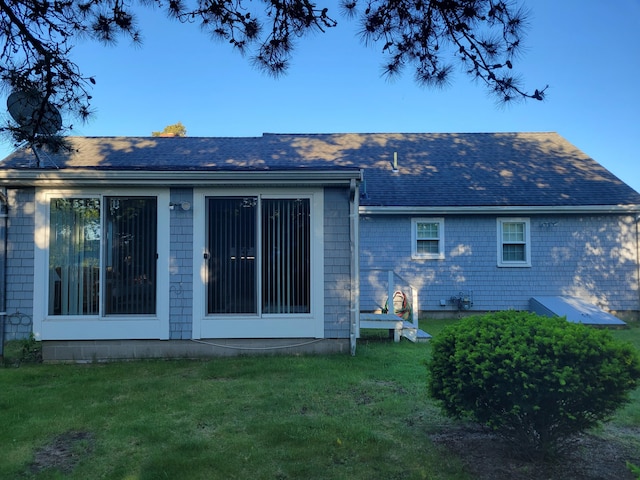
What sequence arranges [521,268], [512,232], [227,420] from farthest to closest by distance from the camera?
[512,232]
[521,268]
[227,420]

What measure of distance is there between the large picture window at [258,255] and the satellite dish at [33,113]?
2.34 metres

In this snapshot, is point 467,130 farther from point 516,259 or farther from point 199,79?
point 199,79

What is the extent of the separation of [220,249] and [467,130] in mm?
11234

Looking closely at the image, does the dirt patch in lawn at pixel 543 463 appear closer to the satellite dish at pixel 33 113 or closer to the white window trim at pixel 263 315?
the white window trim at pixel 263 315

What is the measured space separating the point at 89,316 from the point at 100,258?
2.71ft

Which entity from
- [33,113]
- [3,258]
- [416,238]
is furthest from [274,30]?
[416,238]

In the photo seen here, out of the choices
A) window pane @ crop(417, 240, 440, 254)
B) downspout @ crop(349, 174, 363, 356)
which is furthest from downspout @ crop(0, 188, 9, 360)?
window pane @ crop(417, 240, 440, 254)

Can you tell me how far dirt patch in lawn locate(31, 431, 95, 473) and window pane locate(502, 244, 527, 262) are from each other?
33.0 ft

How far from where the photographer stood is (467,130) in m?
14.8

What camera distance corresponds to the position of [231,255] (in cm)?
646

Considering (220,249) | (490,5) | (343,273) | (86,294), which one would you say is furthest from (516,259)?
(86,294)

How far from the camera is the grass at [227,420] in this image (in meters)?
3.03

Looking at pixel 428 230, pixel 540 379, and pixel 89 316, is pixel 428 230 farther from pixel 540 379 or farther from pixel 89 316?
pixel 540 379

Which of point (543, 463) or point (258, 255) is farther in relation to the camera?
point (258, 255)
